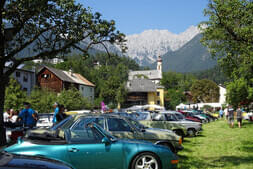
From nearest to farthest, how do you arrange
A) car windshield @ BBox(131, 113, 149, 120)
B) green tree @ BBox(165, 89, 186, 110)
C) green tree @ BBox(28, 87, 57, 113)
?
1. car windshield @ BBox(131, 113, 149, 120)
2. green tree @ BBox(28, 87, 57, 113)
3. green tree @ BBox(165, 89, 186, 110)

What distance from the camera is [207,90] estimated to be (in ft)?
307

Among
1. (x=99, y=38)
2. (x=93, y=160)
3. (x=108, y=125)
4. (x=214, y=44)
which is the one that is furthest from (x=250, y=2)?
(x=93, y=160)

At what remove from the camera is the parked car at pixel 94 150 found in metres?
5.69

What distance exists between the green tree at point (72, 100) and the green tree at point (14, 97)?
5.70m

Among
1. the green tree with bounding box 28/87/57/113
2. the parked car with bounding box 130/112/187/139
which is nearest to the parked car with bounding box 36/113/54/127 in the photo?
the parked car with bounding box 130/112/187/139

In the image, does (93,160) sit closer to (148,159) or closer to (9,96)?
(148,159)

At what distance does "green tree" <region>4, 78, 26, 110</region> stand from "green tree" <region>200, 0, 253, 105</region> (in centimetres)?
2826

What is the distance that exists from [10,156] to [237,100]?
1084 inches

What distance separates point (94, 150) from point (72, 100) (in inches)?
1589

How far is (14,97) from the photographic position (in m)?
37.7

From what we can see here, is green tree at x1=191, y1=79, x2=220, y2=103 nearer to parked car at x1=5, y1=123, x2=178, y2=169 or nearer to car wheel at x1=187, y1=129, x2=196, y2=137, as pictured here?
car wheel at x1=187, y1=129, x2=196, y2=137

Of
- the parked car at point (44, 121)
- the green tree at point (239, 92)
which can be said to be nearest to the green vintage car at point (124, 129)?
the parked car at point (44, 121)

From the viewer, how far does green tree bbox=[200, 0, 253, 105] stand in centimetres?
1322

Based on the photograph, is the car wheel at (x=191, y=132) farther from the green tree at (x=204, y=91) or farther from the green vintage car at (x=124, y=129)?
the green tree at (x=204, y=91)
